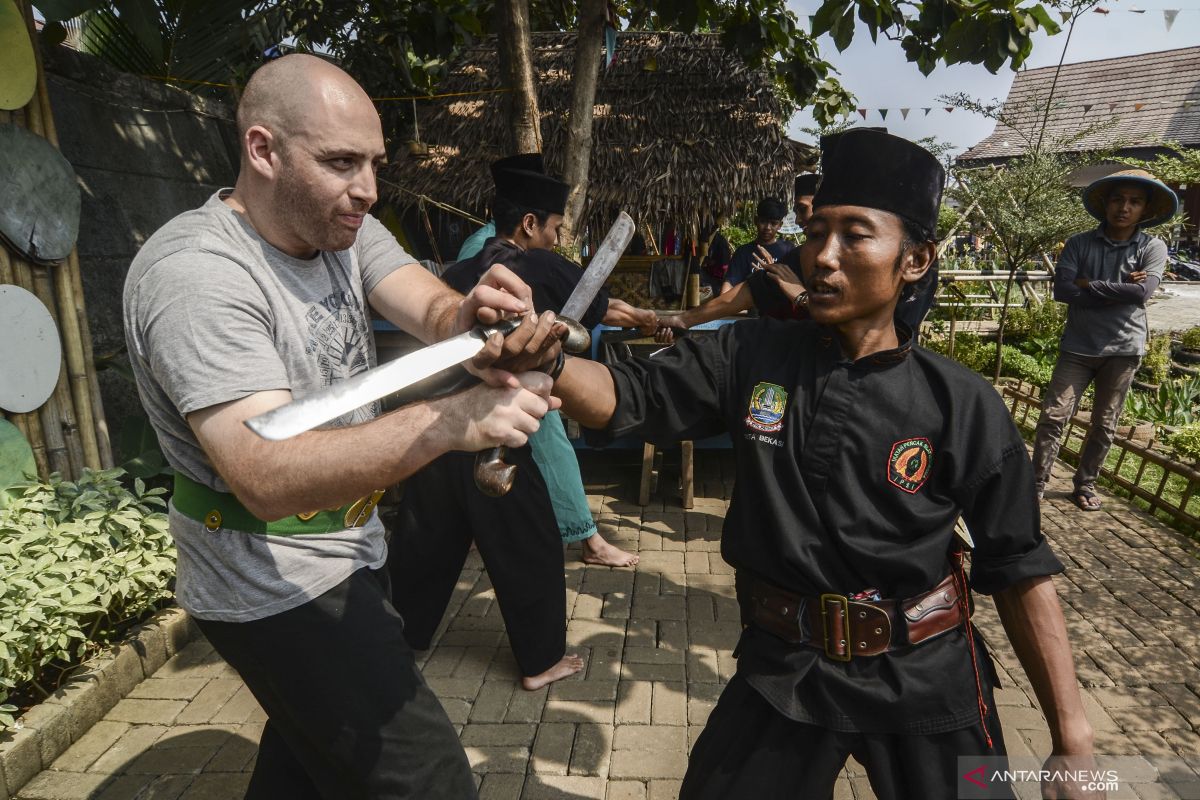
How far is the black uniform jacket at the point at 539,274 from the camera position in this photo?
11.8 ft

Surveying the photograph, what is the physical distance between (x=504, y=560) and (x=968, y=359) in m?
9.19

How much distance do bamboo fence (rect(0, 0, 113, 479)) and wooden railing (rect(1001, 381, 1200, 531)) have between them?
21.5 ft

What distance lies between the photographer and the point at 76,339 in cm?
387

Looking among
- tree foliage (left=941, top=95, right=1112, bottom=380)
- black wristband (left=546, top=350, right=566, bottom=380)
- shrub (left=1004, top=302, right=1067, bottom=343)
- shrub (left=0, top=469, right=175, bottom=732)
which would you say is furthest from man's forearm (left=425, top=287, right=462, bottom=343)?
shrub (left=1004, top=302, right=1067, bottom=343)

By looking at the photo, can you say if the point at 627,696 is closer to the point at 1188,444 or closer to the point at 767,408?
the point at 767,408

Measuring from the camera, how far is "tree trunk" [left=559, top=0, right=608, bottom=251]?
556cm

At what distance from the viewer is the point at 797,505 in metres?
1.79

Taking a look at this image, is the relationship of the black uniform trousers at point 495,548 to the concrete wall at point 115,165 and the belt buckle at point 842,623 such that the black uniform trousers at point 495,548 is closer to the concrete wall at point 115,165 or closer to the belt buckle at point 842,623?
the belt buckle at point 842,623

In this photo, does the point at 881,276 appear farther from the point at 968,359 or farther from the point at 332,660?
the point at 968,359

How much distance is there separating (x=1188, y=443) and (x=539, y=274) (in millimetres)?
5343

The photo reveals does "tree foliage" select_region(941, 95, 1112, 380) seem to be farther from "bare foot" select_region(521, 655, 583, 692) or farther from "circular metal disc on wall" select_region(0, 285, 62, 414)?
"circular metal disc on wall" select_region(0, 285, 62, 414)

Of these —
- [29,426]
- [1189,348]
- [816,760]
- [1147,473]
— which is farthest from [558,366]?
[1189,348]

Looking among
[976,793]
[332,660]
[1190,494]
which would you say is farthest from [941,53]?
[332,660]

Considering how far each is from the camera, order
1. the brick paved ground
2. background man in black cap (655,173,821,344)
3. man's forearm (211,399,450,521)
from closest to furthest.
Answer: man's forearm (211,399,450,521) < the brick paved ground < background man in black cap (655,173,821,344)
